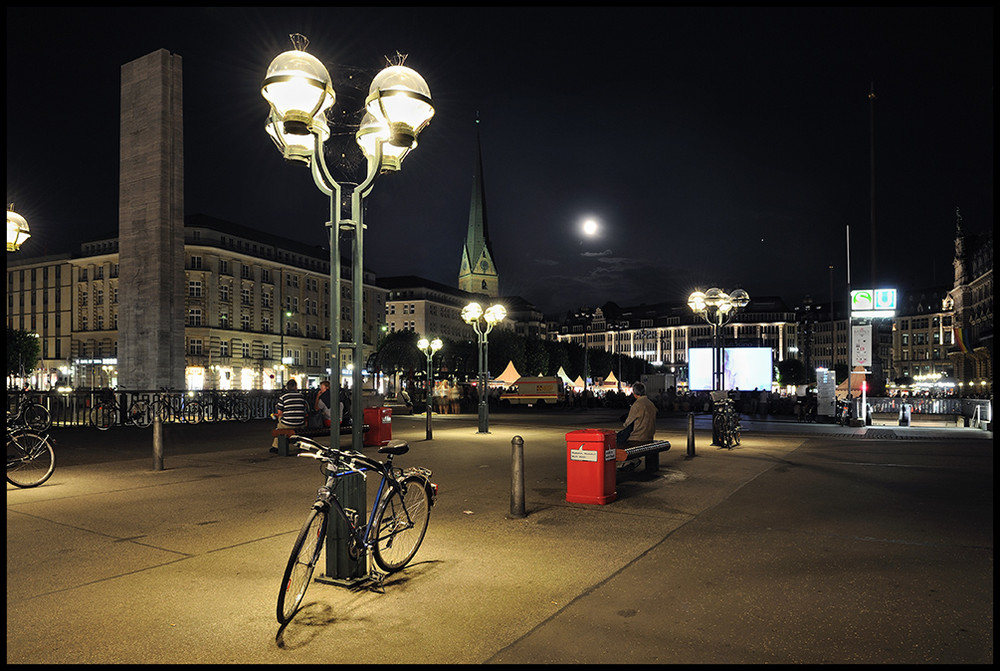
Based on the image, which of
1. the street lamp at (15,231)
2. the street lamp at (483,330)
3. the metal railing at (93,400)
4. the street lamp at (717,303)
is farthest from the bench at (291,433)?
the metal railing at (93,400)

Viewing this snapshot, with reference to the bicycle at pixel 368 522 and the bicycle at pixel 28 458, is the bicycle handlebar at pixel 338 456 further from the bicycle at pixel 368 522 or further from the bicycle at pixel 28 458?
the bicycle at pixel 28 458

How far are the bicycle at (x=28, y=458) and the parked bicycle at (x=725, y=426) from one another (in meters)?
14.8

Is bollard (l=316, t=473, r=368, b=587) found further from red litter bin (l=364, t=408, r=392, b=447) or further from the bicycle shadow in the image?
red litter bin (l=364, t=408, r=392, b=447)

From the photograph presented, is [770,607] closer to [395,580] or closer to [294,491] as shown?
[395,580]

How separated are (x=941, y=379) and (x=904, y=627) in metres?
165

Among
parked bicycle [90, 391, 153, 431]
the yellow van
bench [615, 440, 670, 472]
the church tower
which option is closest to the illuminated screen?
the yellow van

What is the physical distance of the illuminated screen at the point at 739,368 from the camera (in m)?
38.8

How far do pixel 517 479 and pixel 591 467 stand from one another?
4.97 feet

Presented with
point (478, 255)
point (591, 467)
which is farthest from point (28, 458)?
point (478, 255)

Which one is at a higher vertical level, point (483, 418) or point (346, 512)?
point (346, 512)

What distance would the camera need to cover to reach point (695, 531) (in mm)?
8297

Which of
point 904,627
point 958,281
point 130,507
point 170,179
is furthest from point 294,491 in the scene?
point 958,281

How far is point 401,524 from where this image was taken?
21.7ft

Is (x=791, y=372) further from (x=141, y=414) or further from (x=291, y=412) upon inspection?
(x=291, y=412)
